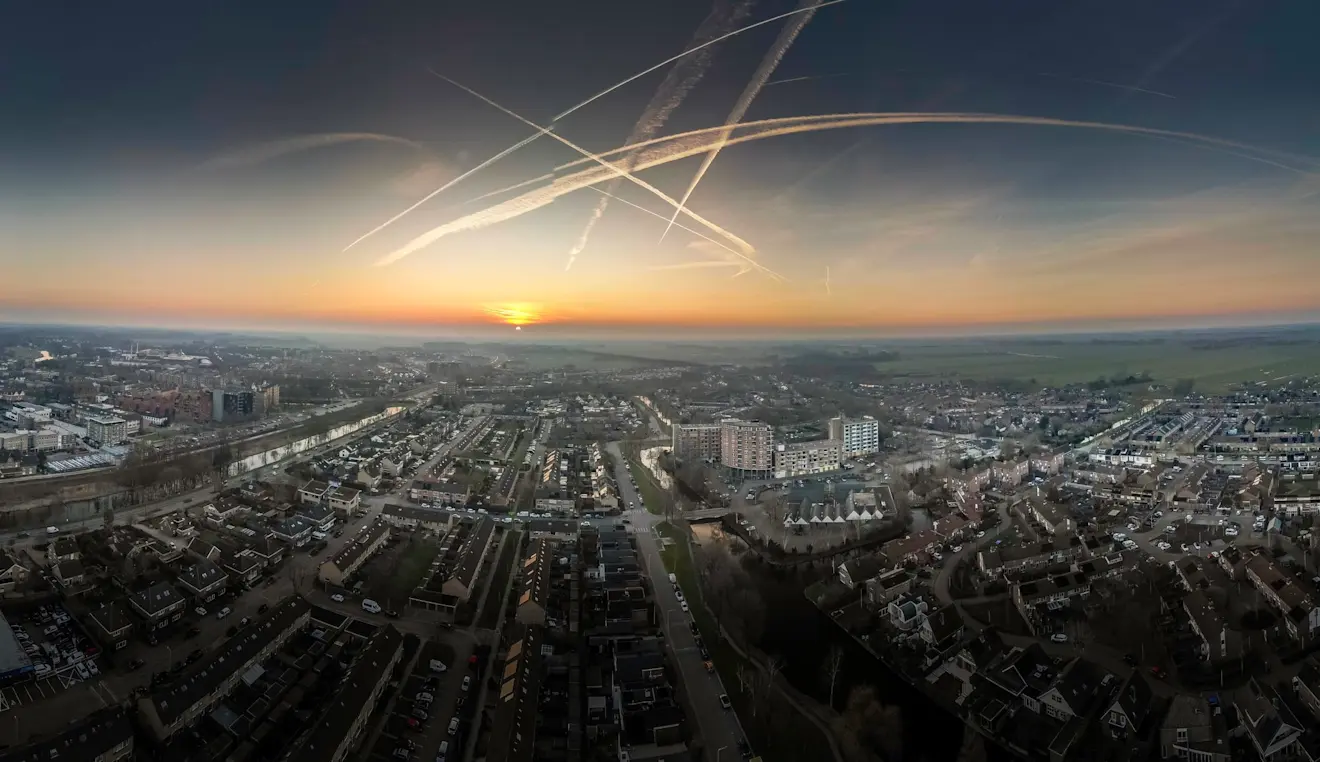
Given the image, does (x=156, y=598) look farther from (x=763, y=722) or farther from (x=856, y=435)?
(x=856, y=435)

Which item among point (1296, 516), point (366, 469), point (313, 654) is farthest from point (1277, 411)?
point (366, 469)

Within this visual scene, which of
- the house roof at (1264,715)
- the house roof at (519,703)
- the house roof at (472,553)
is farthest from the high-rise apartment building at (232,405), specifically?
the house roof at (1264,715)

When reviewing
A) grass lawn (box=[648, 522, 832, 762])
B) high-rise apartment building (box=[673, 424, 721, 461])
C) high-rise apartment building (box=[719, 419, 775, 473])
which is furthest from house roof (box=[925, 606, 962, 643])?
high-rise apartment building (box=[673, 424, 721, 461])

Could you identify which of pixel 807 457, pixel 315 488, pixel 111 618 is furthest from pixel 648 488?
pixel 111 618

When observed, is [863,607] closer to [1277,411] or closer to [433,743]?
[433,743]

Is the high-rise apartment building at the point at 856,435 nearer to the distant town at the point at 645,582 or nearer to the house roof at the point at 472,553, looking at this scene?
the distant town at the point at 645,582

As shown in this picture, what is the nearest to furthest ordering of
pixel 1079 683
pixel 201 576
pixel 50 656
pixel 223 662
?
pixel 1079 683, pixel 223 662, pixel 50 656, pixel 201 576

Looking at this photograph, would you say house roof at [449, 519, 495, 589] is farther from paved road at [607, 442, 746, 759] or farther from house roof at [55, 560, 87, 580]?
house roof at [55, 560, 87, 580]
